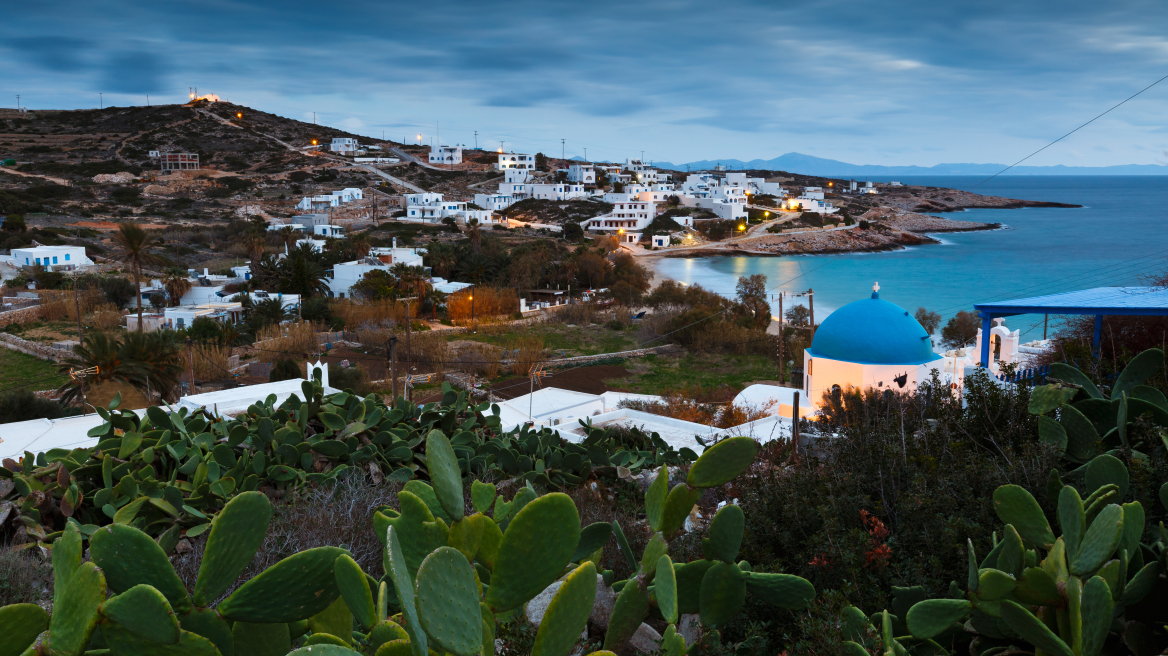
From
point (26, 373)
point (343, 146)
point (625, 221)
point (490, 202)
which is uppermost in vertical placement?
point (343, 146)

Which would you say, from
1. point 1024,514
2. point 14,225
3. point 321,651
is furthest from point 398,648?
point 14,225

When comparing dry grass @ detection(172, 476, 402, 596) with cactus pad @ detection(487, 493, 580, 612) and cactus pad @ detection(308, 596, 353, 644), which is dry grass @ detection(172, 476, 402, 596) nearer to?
cactus pad @ detection(308, 596, 353, 644)

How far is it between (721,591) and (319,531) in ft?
8.02

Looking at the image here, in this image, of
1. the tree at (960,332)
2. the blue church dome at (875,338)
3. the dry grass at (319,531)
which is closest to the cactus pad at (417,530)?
the dry grass at (319,531)

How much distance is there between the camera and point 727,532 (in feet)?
6.54

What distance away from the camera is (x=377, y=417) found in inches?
224

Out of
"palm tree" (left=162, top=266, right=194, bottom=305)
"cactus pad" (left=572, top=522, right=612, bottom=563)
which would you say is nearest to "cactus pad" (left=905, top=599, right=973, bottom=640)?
"cactus pad" (left=572, top=522, right=612, bottom=563)

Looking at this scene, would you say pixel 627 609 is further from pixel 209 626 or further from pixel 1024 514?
pixel 1024 514

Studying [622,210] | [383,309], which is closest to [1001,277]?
[622,210]

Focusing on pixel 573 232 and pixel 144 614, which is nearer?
pixel 144 614

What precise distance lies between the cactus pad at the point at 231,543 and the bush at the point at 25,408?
15.8 meters

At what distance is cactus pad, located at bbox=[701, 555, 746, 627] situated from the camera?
6.64ft

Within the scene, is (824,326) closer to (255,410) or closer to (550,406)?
(550,406)

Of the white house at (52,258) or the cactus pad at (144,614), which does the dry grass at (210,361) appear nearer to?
the white house at (52,258)
